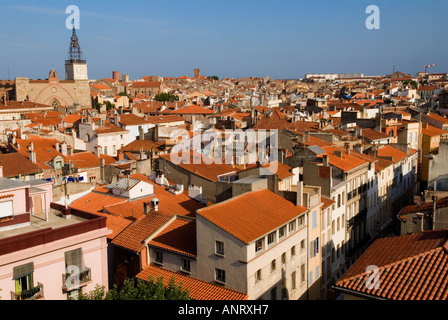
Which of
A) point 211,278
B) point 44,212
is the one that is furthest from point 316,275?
point 44,212

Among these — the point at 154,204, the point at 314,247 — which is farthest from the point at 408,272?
the point at 154,204

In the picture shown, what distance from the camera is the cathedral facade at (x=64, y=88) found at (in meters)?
101

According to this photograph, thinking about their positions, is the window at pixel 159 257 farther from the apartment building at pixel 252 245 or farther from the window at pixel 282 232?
the window at pixel 282 232

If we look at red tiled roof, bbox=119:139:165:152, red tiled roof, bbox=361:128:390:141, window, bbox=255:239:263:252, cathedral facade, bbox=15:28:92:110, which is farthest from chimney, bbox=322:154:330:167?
cathedral facade, bbox=15:28:92:110

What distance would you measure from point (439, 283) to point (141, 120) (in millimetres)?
49163

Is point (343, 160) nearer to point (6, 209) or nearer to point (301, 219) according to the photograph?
point (301, 219)

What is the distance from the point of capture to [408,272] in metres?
12.1

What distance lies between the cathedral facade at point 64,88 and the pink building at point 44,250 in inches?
3343

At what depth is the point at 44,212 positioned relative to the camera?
15984 millimetres

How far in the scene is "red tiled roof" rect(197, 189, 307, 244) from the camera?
16.2 metres

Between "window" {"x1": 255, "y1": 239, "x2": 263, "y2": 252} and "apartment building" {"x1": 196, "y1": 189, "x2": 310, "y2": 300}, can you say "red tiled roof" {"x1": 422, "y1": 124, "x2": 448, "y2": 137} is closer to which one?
"apartment building" {"x1": 196, "y1": 189, "x2": 310, "y2": 300}

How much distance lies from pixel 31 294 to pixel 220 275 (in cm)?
606
